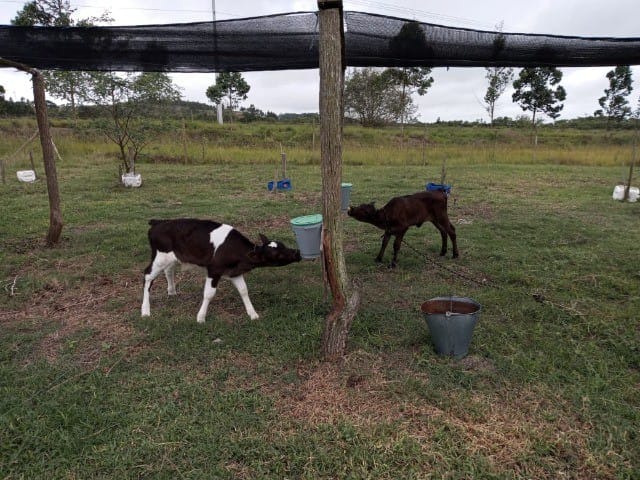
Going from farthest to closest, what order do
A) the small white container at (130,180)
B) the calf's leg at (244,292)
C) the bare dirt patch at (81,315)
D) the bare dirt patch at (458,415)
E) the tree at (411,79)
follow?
the tree at (411,79), the small white container at (130,180), the calf's leg at (244,292), the bare dirt patch at (81,315), the bare dirt patch at (458,415)

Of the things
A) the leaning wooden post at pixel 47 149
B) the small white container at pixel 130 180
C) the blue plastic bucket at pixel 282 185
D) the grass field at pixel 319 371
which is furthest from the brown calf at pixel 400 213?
the small white container at pixel 130 180

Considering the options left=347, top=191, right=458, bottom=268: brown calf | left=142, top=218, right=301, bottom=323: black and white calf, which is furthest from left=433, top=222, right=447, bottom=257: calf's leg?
left=142, top=218, right=301, bottom=323: black and white calf

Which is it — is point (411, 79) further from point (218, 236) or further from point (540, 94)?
point (218, 236)

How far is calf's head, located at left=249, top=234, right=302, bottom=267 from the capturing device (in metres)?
3.90

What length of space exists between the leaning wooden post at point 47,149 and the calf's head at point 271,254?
378cm

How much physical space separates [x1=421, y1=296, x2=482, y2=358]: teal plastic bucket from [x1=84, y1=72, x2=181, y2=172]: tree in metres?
11.0

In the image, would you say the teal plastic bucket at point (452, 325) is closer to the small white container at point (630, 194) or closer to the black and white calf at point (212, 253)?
the black and white calf at point (212, 253)

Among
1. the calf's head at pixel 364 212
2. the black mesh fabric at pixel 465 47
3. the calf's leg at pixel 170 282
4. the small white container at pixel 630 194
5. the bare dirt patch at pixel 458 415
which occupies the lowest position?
the bare dirt patch at pixel 458 415

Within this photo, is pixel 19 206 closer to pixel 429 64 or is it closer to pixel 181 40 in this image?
pixel 181 40

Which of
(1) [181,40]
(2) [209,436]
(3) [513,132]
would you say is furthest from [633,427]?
Result: (3) [513,132]

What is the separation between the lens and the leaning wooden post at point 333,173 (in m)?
2.97

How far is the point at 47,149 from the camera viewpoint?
19.6 ft

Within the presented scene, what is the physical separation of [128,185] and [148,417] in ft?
32.4

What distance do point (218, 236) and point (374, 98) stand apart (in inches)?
1226
